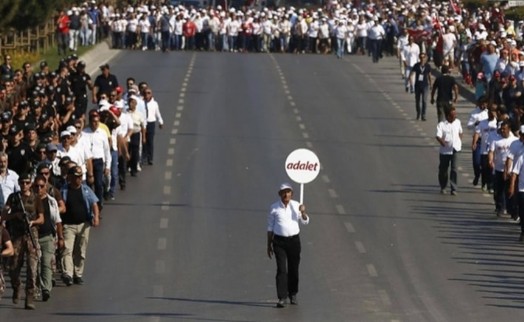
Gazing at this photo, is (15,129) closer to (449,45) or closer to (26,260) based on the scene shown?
(26,260)

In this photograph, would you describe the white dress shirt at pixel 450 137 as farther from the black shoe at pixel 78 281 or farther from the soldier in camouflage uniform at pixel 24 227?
the soldier in camouflage uniform at pixel 24 227

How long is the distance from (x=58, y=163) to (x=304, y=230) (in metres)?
4.27

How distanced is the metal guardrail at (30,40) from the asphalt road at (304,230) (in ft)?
32.6

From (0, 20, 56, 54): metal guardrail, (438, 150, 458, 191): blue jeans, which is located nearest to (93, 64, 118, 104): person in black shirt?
(438, 150, 458, 191): blue jeans

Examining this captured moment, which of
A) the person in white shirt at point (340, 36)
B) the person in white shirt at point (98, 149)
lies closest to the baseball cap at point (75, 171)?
the person in white shirt at point (98, 149)

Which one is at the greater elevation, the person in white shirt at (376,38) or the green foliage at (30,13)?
the green foliage at (30,13)

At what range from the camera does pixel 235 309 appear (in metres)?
20.4

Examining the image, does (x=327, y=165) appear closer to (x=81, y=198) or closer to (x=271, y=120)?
(x=271, y=120)

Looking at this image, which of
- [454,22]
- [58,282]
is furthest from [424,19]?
[58,282]

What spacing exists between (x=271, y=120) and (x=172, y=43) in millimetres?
26537

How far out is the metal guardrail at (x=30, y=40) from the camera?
5397 centimetres

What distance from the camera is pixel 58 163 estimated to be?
77.7ft

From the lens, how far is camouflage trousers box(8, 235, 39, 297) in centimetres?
2022

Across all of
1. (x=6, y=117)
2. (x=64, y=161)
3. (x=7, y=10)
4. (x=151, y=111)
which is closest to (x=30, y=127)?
(x=6, y=117)
